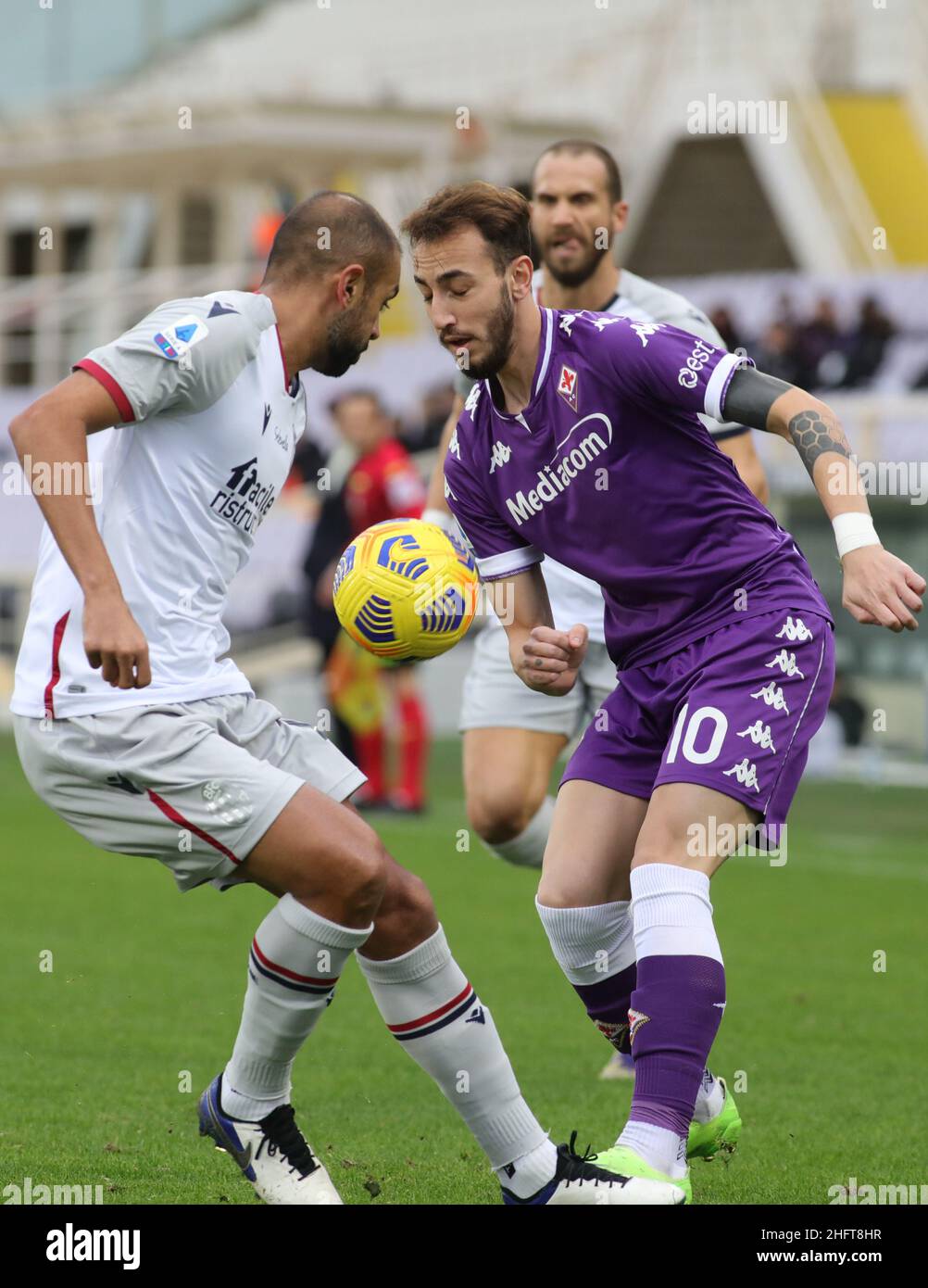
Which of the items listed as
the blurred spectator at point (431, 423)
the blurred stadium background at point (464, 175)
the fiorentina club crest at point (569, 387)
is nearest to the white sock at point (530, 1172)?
the fiorentina club crest at point (569, 387)

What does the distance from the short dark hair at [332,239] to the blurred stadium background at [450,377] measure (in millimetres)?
2158

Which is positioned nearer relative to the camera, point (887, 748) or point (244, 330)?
point (244, 330)

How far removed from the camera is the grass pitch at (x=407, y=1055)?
5.12m

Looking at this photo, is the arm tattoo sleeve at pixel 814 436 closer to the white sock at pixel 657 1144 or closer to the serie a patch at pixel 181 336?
the serie a patch at pixel 181 336

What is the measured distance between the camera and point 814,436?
14.6 ft

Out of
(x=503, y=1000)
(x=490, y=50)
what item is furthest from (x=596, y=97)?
(x=503, y=1000)

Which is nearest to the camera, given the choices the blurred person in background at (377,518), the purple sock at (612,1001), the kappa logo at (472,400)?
the kappa logo at (472,400)

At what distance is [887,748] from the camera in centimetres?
1648

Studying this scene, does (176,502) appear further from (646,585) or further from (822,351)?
(822,351)

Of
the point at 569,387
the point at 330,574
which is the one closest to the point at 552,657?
the point at 569,387

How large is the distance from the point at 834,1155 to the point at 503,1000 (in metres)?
2.35

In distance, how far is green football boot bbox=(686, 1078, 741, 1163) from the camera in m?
4.98

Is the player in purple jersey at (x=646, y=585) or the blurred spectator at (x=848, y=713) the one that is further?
the blurred spectator at (x=848, y=713)
